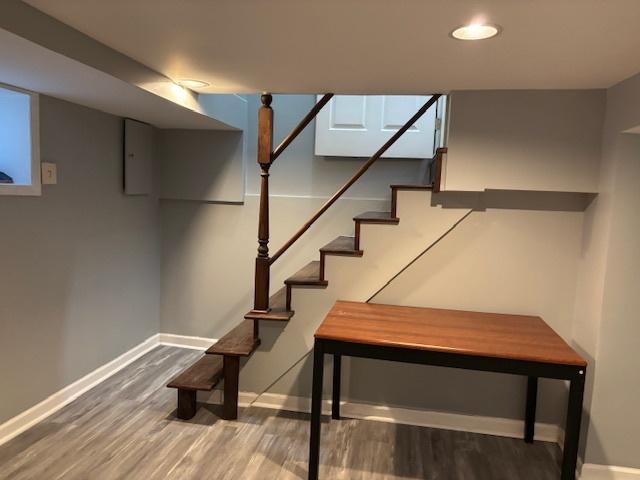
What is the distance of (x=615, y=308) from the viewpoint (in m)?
2.12

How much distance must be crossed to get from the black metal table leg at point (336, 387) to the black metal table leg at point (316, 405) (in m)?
0.69

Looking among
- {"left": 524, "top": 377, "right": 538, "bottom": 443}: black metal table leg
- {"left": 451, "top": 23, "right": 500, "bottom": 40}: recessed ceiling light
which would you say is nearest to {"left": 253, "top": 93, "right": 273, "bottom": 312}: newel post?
{"left": 451, "top": 23, "right": 500, "bottom": 40}: recessed ceiling light

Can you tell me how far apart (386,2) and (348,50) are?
45cm

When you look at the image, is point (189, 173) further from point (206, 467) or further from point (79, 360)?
point (206, 467)

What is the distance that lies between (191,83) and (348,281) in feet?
4.55

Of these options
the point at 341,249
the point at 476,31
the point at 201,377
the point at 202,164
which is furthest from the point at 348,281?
the point at 202,164

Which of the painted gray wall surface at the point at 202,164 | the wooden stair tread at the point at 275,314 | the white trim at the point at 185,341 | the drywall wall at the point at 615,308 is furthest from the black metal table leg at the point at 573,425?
the white trim at the point at 185,341

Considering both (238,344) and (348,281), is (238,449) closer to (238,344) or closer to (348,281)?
(238,344)

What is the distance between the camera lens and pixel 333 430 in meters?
2.54

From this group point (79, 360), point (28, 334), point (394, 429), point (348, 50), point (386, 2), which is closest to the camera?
point (386, 2)

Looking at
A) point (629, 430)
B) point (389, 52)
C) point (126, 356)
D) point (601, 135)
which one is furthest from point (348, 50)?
point (126, 356)

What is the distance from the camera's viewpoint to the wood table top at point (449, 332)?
5.90 ft

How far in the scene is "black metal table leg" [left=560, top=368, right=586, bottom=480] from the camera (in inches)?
66.9

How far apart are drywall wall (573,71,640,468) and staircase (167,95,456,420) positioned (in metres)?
0.70
